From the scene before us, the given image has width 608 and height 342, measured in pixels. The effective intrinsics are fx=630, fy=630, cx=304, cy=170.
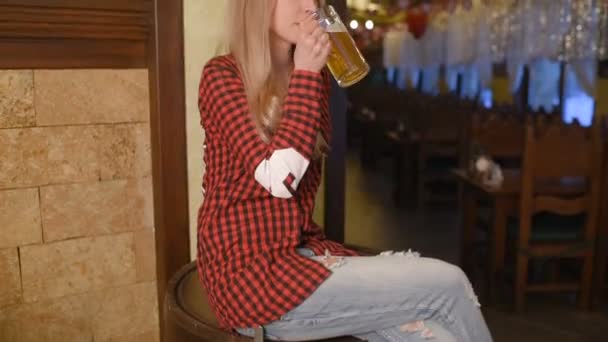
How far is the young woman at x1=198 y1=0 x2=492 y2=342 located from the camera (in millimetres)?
1165

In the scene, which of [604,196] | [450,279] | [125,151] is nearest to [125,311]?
[125,151]

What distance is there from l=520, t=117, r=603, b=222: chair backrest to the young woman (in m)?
2.12

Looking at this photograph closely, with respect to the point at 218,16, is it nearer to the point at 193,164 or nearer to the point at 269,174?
the point at 193,164

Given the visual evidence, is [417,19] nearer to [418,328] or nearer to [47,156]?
[47,156]

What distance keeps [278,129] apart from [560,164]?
7.79 ft

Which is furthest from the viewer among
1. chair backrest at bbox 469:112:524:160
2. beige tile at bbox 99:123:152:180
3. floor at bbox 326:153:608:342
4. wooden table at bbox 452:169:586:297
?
chair backrest at bbox 469:112:524:160

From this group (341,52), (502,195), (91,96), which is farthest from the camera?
(502,195)

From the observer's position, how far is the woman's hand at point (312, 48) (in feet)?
3.88

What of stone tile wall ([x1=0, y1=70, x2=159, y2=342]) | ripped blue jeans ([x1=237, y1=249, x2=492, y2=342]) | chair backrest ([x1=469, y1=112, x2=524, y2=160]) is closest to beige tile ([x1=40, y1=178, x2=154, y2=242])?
stone tile wall ([x1=0, y1=70, x2=159, y2=342])

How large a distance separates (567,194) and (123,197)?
239 cm

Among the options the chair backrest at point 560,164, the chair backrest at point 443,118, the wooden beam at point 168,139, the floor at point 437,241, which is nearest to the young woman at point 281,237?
the wooden beam at point 168,139

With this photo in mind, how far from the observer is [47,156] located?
1798 mm

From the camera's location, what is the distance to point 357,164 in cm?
864

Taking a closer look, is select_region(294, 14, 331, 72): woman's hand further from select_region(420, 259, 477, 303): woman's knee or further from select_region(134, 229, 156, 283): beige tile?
select_region(134, 229, 156, 283): beige tile
